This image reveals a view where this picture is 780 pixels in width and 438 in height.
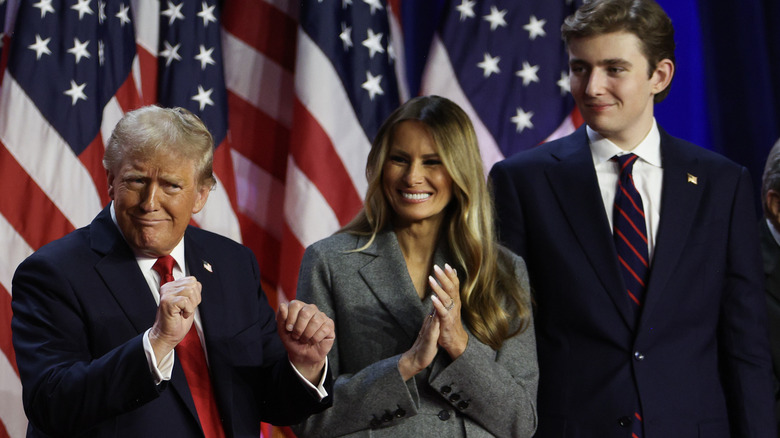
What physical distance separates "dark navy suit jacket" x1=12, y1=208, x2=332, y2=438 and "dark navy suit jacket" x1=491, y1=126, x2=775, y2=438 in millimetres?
769

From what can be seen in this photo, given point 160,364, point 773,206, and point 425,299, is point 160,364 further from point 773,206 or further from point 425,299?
point 773,206

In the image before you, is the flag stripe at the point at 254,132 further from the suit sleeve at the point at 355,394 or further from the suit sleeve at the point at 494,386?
the suit sleeve at the point at 494,386

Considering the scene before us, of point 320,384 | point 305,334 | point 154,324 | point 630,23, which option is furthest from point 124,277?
point 630,23

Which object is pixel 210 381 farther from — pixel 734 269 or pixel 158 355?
pixel 734 269

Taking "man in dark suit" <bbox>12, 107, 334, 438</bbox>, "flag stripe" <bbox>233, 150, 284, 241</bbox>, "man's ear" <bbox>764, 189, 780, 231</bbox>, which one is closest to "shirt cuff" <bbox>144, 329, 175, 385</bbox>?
"man in dark suit" <bbox>12, 107, 334, 438</bbox>

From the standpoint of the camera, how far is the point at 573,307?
2500mm

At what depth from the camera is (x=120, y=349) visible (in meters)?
1.80

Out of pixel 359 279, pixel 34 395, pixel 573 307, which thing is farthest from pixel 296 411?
pixel 573 307

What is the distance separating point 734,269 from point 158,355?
1.68m

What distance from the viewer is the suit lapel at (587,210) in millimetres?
2480

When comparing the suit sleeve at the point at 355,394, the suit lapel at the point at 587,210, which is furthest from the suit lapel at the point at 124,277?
the suit lapel at the point at 587,210

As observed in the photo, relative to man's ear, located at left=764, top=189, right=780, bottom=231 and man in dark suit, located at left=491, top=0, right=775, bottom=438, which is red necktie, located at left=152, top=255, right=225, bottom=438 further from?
man's ear, located at left=764, top=189, right=780, bottom=231

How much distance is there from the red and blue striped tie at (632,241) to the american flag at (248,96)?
1381mm

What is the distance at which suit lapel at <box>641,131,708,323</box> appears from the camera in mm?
2457
